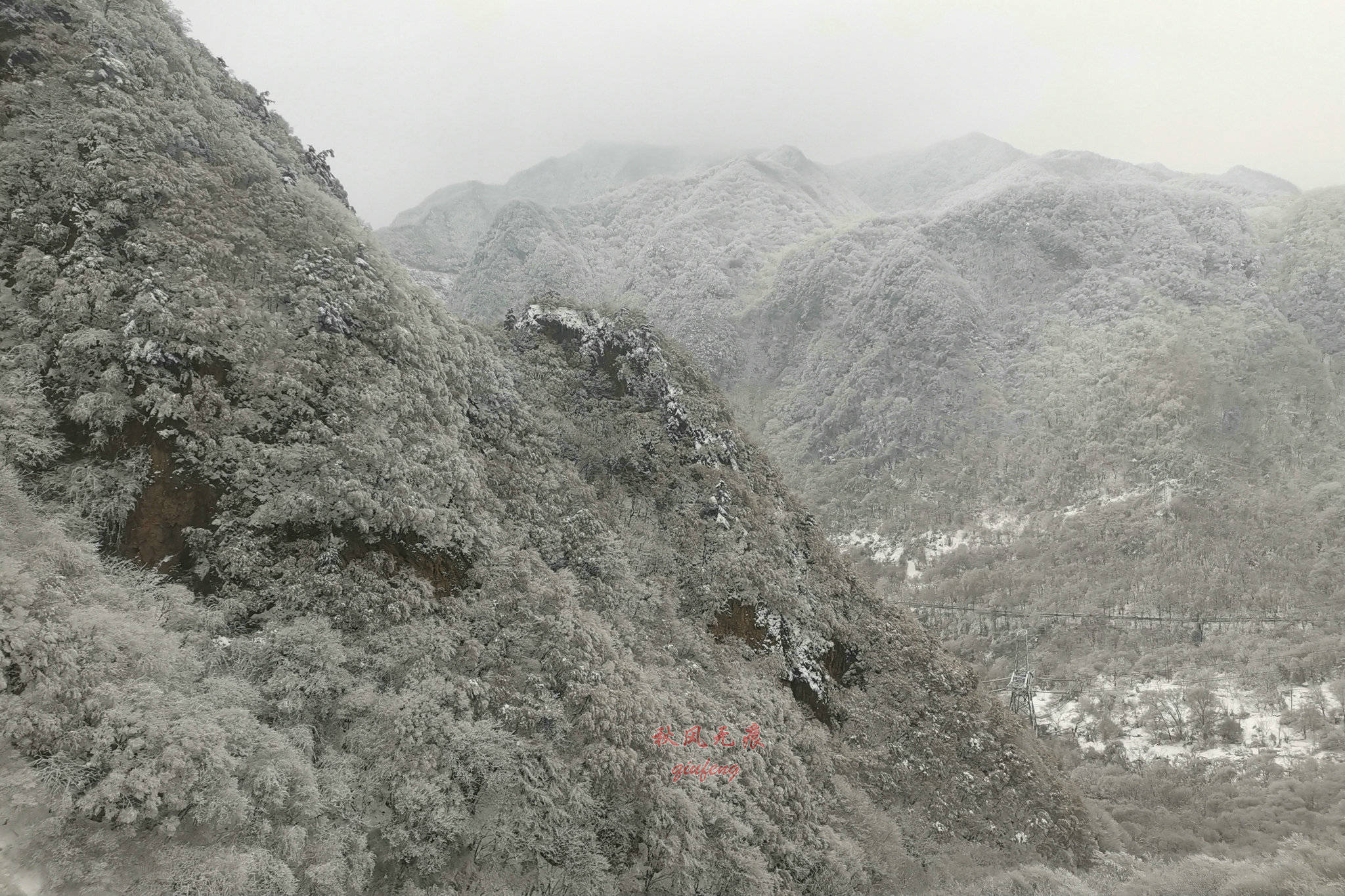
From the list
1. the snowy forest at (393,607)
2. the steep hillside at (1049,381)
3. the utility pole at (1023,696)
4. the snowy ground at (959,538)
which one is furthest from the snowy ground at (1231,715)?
the snowy ground at (959,538)

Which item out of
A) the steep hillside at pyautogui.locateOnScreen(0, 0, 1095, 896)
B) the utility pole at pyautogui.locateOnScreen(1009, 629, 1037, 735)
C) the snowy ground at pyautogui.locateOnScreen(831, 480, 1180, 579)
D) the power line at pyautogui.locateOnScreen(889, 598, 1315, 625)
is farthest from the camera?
the snowy ground at pyautogui.locateOnScreen(831, 480, 1180, 579)

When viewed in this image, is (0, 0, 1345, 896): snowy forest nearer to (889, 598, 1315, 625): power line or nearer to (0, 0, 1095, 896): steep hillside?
(0, 0, 1095, 896): steep hillside

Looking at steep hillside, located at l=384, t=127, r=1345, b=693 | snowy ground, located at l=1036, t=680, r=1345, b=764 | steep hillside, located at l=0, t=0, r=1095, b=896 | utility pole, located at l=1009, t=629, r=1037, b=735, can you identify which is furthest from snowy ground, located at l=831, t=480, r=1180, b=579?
steep hillside, located at l=0, t=0, r=1095, b=896

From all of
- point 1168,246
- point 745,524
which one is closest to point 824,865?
point 745,524

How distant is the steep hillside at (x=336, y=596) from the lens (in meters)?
16.4

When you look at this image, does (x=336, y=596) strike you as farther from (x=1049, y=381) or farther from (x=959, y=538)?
(x=1049, y=381)

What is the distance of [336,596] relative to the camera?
896 inches

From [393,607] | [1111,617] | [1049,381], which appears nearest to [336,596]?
[393,607]

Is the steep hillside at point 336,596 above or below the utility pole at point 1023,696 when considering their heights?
above

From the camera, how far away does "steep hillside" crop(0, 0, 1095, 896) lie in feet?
53.9

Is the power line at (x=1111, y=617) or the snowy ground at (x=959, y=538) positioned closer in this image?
the power line at (x=1111, y=617)

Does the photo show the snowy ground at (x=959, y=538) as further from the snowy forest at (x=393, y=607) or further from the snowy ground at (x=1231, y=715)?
the snowy forest at (x=393, y=607)

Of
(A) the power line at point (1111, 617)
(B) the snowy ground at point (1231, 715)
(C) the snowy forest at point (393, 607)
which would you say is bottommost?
(B) the snowy ground at point (1231, 715)

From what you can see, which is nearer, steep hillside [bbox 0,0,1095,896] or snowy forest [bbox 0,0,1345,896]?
steep hillside [bbox 0,0,1095,896]
